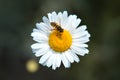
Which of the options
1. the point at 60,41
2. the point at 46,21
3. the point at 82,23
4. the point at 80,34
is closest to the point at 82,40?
the point at 80,34

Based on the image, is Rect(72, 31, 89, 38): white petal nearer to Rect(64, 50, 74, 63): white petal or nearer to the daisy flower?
the daisy flower

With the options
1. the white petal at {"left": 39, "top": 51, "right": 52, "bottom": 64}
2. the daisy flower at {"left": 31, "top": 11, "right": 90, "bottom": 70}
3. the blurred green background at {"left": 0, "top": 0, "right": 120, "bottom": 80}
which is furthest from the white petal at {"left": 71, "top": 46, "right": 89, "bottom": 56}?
the blurred green background at {"left": 0, "top": 0, "right": 120, "bottom": 80}

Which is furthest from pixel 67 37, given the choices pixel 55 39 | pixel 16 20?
pixel 16 20

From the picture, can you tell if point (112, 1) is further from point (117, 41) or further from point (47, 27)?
point (47, 27)

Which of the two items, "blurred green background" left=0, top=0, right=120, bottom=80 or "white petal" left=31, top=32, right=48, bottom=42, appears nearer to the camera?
"white petal" left=31, top=32, right=48, bottom=42

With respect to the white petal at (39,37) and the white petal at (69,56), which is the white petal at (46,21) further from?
the white petal at (69,56)

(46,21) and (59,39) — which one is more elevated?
(46,21)

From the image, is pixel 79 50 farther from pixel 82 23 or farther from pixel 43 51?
pixel 82 23
